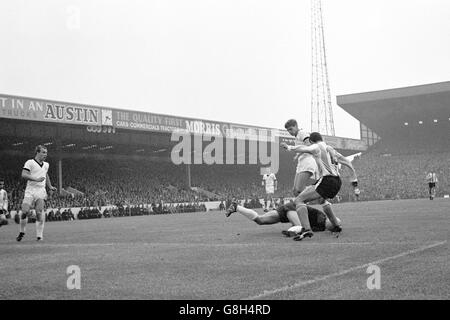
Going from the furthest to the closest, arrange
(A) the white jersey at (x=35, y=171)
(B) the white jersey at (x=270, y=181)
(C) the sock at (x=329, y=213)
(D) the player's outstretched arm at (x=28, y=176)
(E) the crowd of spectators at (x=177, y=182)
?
(E) the crowd of spectators at (x=177, y=182) < (B) the white jersey at (x=270, y=181) < (A) the white jersey at (x=35, y=171) < (D) the player's outstretched arm at (x=28, y=176) < (C) the sock at (x=329, y=213)

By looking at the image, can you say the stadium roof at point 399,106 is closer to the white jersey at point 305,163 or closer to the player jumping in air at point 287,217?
the player jumping in air at point 287,217

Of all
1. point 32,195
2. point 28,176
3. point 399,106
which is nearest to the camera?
point 28,176

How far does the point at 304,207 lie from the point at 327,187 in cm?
61

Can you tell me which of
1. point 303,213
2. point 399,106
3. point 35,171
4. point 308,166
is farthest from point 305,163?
point 399,106

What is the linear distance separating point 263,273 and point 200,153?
45623 millimetres

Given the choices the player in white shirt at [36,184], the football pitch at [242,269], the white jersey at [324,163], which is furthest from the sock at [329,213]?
the player in white shirt at [36,184]

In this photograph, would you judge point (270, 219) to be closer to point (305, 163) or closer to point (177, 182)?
point (305, 163)

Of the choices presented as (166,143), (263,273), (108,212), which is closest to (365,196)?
(166,143)

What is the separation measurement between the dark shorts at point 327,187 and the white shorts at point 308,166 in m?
0.76

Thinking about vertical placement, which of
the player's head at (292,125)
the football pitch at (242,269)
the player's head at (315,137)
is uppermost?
the player's head at (292,125)

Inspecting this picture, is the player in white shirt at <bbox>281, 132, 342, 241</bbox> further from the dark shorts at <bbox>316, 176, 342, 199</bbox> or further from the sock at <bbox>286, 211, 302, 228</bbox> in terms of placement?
the sock at <bbox>286, 211, 302, 228</bbox>

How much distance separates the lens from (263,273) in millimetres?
6047

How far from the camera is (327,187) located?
9.75 metres

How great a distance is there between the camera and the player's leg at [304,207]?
9484mm
